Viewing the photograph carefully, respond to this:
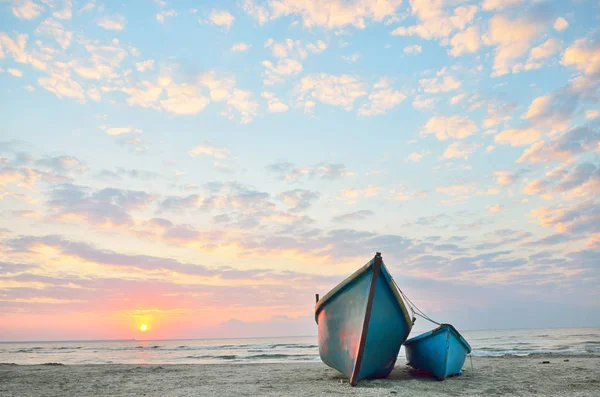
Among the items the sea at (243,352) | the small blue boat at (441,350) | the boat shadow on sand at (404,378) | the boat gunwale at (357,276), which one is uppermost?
the boat gunwale at (357,276)

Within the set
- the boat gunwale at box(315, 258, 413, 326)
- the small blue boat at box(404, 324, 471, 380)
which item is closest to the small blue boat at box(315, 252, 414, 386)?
the boat gunwale at box(315, 258, 413, 326)

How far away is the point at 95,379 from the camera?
46.1 ft

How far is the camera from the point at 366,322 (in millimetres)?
10477

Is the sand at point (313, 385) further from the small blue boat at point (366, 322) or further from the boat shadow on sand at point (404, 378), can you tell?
the small blue boat at point (366, 322)

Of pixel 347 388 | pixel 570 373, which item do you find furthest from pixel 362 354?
pixel 570 373

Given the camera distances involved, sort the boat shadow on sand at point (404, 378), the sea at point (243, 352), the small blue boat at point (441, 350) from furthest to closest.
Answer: the sea at point (243, 352) < the small blue boat at point (441, 350) < the boat shadow on sand at point (404, 378)

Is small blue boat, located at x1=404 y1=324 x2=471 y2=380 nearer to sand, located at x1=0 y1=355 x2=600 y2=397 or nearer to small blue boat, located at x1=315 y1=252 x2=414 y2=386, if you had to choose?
sand, located at x1=0 y1=355 x2=600 y2=397

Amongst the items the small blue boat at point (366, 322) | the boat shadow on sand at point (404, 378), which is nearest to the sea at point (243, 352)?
the boat shadow on sand at point (404, 378)

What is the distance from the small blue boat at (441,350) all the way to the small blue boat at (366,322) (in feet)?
4.76

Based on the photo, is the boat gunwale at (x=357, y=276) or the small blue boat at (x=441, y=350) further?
the small blue boat at (x=441, y=350)

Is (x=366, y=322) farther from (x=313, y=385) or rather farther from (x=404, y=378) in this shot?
(x=404, y=378)

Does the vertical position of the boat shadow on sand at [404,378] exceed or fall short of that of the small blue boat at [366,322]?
it falls short

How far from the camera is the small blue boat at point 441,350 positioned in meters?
12.5

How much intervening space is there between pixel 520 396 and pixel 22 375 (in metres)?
16.8
